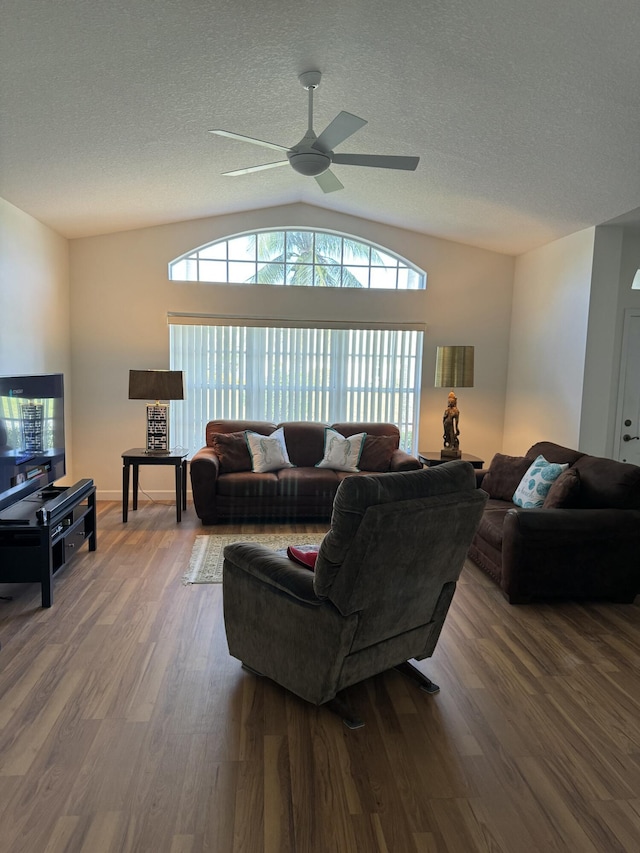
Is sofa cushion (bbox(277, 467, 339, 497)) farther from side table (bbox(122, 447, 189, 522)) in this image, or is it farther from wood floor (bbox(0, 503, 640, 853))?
wood floor (bbox(0, 503, 640, 853))

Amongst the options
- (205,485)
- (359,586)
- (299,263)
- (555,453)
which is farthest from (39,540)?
(299,263)

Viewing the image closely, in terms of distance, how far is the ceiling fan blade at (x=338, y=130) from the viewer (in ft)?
8.18

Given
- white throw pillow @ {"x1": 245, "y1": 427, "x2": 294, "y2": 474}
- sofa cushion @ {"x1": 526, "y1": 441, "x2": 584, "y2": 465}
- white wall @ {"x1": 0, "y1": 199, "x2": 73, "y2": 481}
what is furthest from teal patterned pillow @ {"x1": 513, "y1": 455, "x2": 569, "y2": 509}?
white wall @ {"x1": 0, "y1": 199, "x2": 73, "y2": 481}

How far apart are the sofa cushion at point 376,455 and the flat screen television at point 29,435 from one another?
279cm

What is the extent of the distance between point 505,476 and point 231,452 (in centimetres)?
253

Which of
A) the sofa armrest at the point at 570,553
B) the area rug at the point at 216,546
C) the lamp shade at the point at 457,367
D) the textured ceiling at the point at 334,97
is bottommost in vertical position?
the area rug at the point at 216,546

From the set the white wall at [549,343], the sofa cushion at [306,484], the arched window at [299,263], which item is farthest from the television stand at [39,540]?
the white wall at [549,343]

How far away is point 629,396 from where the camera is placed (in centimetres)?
490

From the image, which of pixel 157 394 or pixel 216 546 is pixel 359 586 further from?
pixel 157 394

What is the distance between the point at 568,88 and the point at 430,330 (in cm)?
341

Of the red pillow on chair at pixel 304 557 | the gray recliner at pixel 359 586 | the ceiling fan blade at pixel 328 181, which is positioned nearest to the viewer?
the gray recliner at pixel 359 586

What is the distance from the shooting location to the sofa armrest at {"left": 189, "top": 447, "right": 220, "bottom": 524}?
16.4 feet

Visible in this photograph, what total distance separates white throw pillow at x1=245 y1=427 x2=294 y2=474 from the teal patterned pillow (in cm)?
226

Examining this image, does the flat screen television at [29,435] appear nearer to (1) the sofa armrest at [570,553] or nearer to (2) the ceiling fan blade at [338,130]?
(2) the ceiling fan blade at [338,130]
